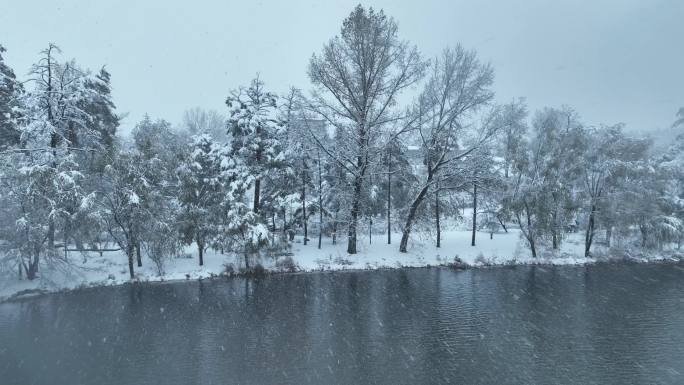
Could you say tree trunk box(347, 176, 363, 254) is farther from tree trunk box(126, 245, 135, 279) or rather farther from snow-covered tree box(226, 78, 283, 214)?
tree trunk box(126, 245, 135, 279)

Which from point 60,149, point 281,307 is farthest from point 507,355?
point 60,149

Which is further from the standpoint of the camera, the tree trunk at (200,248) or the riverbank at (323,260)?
the tree trunk at (200,248)

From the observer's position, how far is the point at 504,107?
2717 centimetres

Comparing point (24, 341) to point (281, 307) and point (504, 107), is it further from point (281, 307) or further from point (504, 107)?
point (504, 107)

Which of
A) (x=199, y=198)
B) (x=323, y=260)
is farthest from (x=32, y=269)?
(x=323, y=260)

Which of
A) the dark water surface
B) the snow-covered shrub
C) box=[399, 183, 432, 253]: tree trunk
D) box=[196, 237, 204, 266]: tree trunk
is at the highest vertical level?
box=[399, 183, 432, 253]: tree trunk

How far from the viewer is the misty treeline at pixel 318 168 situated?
23016mm

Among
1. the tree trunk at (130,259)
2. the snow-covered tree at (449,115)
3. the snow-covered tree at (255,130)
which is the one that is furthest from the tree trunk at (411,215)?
the tree trunk at (130,259)

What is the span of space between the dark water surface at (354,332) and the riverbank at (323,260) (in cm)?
151

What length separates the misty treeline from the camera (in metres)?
23.0

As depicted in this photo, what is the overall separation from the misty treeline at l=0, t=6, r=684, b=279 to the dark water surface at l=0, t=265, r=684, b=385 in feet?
14.3

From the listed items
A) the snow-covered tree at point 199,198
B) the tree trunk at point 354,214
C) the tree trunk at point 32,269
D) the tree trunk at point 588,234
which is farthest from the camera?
the tree trunk at point 588,234

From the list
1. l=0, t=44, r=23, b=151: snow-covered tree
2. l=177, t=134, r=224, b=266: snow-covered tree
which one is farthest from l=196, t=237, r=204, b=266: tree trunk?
l=0, t=44, r=23, b=151: snow-covered tree

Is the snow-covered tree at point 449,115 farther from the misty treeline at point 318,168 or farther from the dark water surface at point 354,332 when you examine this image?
the dark water surface at point 354,332
